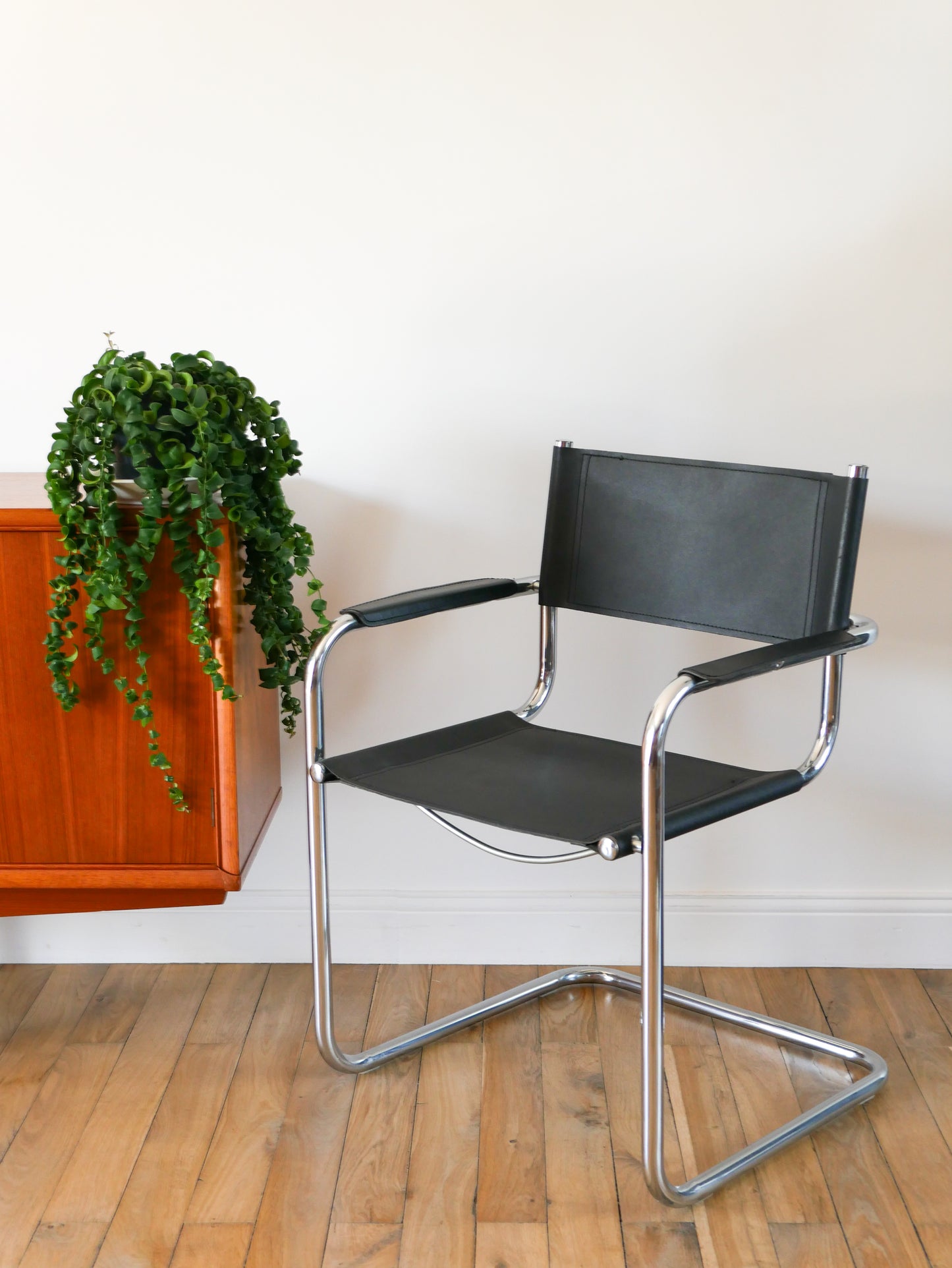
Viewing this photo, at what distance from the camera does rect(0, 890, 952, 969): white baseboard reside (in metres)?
2.18

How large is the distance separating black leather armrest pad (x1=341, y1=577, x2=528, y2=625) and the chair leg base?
64cm

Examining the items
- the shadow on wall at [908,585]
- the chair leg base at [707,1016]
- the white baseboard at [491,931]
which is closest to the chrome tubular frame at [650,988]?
the chair leg base at [707,1016]

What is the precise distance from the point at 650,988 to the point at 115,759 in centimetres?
82

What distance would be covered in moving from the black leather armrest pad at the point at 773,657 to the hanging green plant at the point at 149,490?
0.66 metres

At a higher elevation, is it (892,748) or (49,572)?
(49,572)

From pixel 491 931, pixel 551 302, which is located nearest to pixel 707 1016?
pixel 491 931

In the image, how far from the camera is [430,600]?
174 cm

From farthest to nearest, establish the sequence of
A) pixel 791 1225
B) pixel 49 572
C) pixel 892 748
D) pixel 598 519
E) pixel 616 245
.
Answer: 1. pixel 892 748
2. pixel 616 245
3. pixel 598 519
4. pixel 49 572
5. pixel 791 1225

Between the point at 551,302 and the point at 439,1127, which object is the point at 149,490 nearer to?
the point at 551,302

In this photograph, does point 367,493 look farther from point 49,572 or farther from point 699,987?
point 699,987

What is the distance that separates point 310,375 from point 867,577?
101 cm

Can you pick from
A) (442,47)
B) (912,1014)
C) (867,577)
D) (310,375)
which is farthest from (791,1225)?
(442,47)

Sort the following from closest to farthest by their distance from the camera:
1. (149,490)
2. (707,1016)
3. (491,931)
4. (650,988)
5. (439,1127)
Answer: (650,988), (149,490), (439,1127), (707,1016), (491,931)

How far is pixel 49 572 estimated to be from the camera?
5.52 feet
